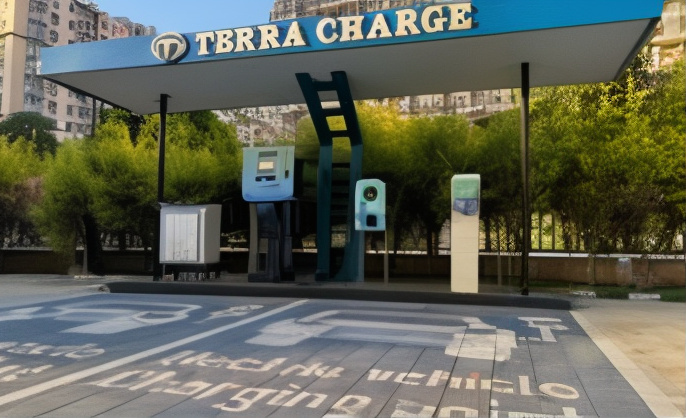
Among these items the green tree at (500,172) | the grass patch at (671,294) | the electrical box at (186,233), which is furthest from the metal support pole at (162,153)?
the grass patch at (671,294)

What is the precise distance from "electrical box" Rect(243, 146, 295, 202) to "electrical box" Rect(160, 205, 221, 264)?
1.11 metres

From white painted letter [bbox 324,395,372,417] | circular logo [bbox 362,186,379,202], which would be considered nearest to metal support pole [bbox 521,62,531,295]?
circular logo [bbox 362,186,379,202]

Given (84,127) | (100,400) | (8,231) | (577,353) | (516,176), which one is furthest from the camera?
(84,127)

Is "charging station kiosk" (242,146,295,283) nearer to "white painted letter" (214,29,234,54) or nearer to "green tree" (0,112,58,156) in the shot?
"white painted letter" (214,29,234,54)

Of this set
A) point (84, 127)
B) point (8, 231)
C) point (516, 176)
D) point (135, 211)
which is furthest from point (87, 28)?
point (516, 176)

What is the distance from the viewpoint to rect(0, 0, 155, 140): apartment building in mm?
55875

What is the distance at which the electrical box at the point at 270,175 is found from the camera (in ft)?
34.7

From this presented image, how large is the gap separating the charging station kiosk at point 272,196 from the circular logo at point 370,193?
4.54 ft

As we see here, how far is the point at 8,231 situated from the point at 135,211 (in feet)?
19.5

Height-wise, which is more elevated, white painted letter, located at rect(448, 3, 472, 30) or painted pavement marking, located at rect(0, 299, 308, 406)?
white painted letter, located at rect(448, 3, 472, 30)

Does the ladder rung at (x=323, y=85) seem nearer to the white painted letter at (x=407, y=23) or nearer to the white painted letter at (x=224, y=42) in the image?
the white painted letter at (x=224, y=42)

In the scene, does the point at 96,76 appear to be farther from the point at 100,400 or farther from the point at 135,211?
the point at 100,400

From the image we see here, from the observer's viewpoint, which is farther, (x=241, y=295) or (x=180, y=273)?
(x=180, y=273)

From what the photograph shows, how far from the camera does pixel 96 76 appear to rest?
1088cm
